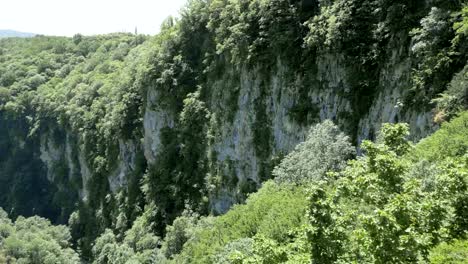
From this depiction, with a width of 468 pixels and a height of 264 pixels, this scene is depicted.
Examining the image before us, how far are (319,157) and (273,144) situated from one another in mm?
16199

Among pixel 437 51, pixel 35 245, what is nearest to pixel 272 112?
pixel 437 51

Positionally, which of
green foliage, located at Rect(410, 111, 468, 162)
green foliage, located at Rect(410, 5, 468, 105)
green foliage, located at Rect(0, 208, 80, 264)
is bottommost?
green foliage, located at Rect(0, 208, 80, 264)

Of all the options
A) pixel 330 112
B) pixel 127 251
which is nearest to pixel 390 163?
pixel 330 112

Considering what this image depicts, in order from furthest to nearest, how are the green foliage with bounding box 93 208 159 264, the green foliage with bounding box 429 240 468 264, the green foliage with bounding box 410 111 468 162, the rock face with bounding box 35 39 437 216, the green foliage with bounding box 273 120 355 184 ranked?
the green foliage with bounding box 93 208 159 264
the rock face with bounding box 35 39 437 216
the green foliage with bounding box 273 120 355 184
the green foliage with bounding box 410 111 468 162
the green foliage with bounding box 429 240 468 264

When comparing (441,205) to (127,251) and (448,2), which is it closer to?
(448,2)

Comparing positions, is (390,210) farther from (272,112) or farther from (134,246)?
(134,246)

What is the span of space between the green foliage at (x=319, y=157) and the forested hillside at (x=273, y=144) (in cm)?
12

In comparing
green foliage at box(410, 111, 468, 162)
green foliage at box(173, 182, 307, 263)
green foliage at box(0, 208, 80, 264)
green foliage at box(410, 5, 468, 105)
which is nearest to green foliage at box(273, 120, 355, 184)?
green foliage at box(173, 182, 307, 263)

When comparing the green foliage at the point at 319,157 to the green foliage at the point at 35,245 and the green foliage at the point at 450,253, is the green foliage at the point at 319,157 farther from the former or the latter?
the green foliage at the point at 35,245

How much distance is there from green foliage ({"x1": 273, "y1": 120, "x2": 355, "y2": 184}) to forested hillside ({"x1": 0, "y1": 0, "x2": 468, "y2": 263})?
12 centimetres

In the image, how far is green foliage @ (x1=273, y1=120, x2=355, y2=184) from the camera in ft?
98.8

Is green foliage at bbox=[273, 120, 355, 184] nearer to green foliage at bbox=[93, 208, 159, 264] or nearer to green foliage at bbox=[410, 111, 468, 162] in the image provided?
green foliage at bbox=[410, 111, 468, 162]

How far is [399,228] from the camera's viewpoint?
46.3 ft

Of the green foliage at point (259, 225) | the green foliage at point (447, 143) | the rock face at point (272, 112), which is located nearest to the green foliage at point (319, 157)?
the green foliage at point (259, 225)
